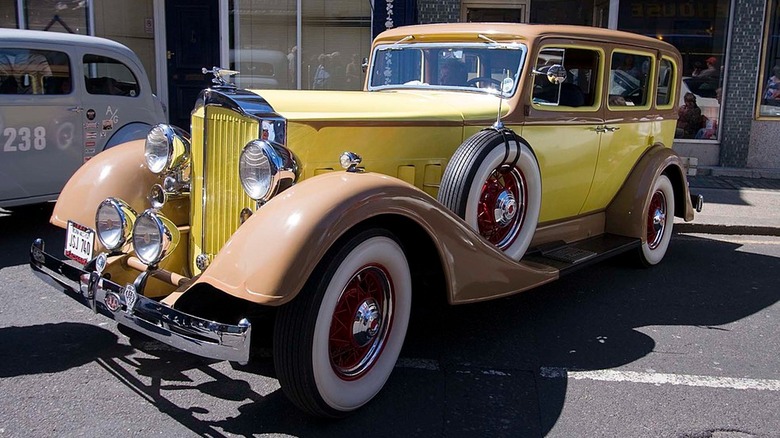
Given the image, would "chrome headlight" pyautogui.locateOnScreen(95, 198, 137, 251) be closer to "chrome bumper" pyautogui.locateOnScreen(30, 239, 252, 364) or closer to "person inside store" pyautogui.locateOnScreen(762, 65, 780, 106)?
"chrome bumper" pyautogui.locateOnScreen(30, 239, 252, 364)

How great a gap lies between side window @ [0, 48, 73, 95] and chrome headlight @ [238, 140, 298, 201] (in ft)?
13.4

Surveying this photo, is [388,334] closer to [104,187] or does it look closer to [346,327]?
[346,327]

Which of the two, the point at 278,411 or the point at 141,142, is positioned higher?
the point at 141,142

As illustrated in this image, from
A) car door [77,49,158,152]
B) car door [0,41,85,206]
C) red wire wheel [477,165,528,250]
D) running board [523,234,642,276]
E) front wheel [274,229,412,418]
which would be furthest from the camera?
car door [77,49,158,152]

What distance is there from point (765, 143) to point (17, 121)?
31.4 feet

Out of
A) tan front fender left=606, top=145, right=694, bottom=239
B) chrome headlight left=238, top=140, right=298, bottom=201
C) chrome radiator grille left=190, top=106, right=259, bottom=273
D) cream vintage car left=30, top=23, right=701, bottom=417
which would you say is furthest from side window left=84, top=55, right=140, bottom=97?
tan front fender left=606, top=145, right=694, bottom=239

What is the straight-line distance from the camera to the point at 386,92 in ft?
16.2

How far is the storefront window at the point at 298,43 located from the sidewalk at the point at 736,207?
17.2 ft

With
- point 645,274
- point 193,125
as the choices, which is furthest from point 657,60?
point 193,125

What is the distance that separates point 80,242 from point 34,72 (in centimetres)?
351

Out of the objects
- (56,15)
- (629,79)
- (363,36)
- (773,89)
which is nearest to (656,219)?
(629,79)

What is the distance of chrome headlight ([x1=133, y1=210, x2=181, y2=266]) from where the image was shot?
326 cm

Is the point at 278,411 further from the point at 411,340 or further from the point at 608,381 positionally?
the point at 608,381

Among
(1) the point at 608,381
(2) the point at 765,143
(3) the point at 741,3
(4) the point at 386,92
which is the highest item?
(3) the point at 741,3
